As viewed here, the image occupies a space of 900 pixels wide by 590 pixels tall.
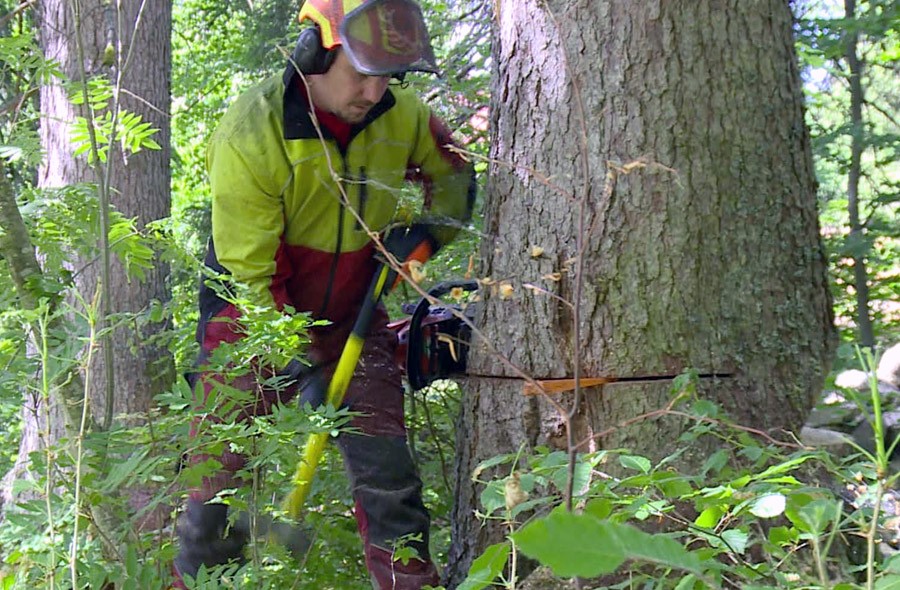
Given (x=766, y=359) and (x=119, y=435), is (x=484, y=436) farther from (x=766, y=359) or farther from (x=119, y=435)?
(x=119, y=435)

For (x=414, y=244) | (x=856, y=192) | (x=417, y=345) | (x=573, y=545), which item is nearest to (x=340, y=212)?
(x=414, y=244)

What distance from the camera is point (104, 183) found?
2.40m

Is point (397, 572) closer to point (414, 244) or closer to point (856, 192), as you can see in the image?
point (414, 244)

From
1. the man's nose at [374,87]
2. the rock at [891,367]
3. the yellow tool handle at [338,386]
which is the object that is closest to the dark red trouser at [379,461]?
the yellow tool handle at [338,386]

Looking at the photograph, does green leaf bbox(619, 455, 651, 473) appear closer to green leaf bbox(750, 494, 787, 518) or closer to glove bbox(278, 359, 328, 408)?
green leaf bbox(750, 494, 787, 518)

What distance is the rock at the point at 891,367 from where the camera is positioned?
555 cm

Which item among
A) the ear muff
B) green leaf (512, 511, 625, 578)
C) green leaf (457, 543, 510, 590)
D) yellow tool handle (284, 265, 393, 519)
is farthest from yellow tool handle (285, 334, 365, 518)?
green leaf (512, 511, 625, 578)

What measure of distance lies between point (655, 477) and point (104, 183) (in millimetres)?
1657

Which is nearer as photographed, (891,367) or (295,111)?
(295,111)

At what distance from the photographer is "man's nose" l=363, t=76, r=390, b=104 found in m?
3.00

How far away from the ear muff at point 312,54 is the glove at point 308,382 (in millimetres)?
1052

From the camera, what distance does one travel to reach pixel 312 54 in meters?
2.92

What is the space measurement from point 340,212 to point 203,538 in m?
1.26

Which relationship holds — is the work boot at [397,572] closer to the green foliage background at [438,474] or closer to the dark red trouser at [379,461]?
the dark red trouser at [379,461]
